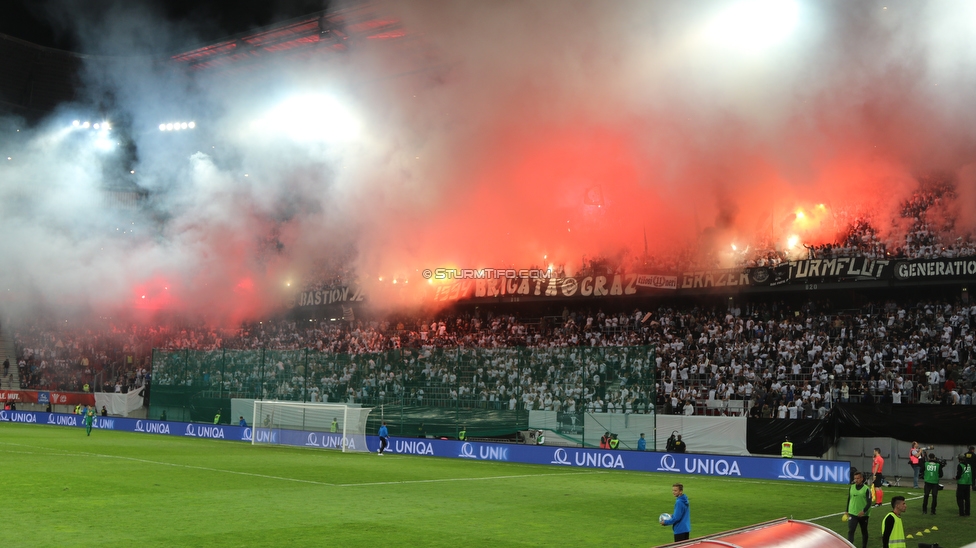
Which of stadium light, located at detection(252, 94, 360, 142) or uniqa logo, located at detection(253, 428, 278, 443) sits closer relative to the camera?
uniqa logo, located at detection(253, 428, 278, 443)

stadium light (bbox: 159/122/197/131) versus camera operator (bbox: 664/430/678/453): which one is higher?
stadium light (bbox: 159/122/197/131)

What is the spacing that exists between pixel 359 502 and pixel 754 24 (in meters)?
29.1

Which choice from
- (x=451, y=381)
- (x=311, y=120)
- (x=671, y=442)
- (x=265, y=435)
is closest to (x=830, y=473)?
(x=671, y=442)

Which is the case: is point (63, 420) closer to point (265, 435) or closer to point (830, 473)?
point (265, 435)

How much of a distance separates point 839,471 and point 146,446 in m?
23.9

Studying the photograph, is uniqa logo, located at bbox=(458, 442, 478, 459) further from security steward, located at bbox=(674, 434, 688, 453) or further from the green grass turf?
security steward, located at bbox=(674, 434, 688, 453)

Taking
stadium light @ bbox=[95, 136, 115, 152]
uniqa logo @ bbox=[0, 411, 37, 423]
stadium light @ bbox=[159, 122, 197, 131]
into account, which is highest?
stadium light @ bbox=[159, 122, 197, 131]

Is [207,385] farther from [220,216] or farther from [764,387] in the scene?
[764,387]

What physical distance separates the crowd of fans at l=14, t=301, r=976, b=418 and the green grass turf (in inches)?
121

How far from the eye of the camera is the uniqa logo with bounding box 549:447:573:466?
28.5 meters

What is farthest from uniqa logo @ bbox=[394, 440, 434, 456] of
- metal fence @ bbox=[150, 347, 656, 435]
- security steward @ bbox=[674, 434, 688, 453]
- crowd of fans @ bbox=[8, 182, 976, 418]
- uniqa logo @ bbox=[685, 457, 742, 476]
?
uniqa logo @ bbox=[685, 457, 742, 476]

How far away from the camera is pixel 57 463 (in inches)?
945

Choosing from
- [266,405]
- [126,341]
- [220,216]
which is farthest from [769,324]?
[126,341]

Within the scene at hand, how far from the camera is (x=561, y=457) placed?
93.8 ft
